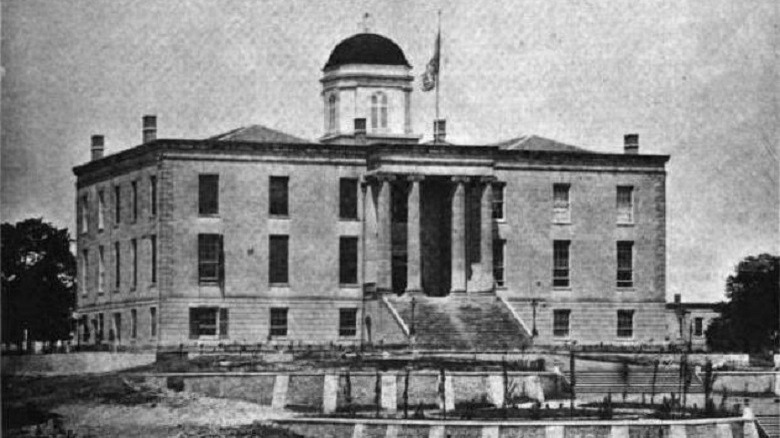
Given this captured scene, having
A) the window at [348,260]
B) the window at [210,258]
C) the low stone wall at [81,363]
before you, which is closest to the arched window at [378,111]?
the window at [348,260]

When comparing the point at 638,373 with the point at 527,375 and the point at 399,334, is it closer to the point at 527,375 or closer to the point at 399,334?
the point at 527,375

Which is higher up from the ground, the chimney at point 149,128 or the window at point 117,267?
the chimney at point 149,128

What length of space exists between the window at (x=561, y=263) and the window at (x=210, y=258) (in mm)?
12404

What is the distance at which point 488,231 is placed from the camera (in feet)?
258

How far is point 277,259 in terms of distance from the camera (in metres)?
77.8

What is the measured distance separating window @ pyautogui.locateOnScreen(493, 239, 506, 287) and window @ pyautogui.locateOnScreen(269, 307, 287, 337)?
26.1 ft

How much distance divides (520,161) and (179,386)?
21.2 m

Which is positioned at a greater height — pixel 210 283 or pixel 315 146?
pixel 315 146

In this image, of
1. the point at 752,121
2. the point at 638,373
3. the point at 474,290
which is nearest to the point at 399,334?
the point at 474,290

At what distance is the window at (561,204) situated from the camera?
266 feet

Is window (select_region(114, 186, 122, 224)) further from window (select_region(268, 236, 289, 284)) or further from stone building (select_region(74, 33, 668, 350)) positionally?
window (select_region(268, 236, 289, 284))

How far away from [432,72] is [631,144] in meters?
9.64

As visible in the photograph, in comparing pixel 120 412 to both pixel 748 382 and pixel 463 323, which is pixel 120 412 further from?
pixel 748 382

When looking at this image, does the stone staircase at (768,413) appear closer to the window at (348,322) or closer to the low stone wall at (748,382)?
the low stone wall at (748,382)
